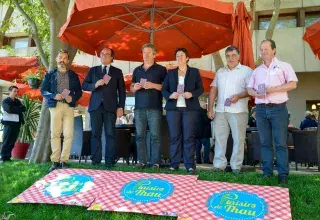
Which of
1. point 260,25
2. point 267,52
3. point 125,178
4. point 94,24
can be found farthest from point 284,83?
point 260,25

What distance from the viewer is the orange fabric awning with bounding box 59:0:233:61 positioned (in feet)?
22.5

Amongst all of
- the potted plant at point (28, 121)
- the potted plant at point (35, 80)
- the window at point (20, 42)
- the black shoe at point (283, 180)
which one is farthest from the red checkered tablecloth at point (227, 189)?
the window at point (20, 42)

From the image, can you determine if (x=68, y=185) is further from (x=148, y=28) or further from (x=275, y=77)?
(x=148, y=28)

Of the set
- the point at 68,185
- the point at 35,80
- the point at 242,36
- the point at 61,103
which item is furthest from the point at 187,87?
the point at 35,80

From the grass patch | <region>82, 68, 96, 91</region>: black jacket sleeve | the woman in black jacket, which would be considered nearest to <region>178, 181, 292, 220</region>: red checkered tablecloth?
the grass patch

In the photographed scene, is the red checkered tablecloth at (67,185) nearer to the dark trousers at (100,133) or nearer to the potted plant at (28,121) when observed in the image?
the dark trousers at (100,133)

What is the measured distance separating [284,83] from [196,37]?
10.9 ft

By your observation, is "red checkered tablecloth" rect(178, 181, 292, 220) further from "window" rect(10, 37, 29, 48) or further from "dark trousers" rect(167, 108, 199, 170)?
"window" rect(10, 37, 29, 48)

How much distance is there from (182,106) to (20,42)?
66.6ft

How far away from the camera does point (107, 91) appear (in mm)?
6309

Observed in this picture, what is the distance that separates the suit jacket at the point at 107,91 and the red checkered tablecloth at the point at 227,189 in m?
2.40

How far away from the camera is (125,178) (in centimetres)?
500

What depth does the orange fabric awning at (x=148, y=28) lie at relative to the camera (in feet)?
22.5

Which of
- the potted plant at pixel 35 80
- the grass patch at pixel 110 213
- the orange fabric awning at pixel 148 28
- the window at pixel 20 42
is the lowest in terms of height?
the grass patch at pixel 110 213
